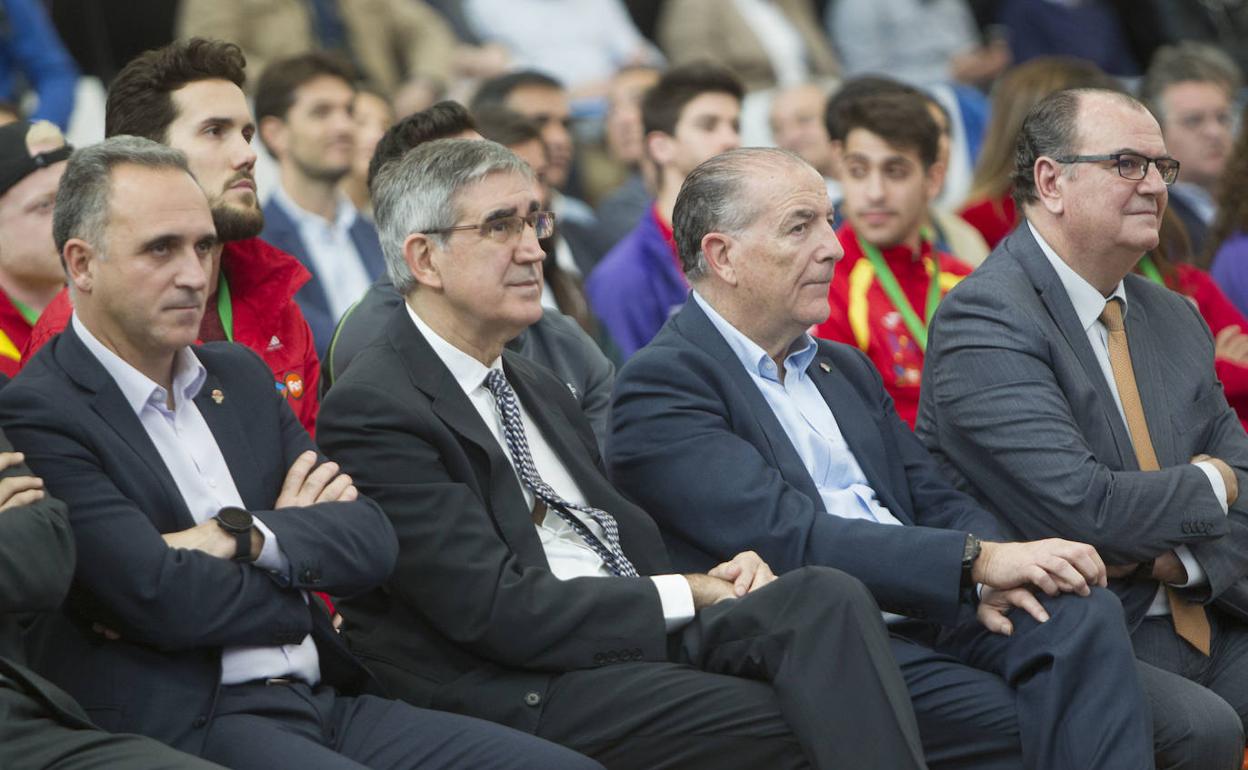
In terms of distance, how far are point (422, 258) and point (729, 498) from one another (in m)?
0.81

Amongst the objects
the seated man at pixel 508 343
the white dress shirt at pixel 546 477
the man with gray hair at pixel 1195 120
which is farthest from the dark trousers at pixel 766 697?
the man with gray hair at pixel 1195 120

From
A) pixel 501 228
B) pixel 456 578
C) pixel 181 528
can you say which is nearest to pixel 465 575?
pixel 456 578

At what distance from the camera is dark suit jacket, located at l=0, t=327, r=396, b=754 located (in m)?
2.85

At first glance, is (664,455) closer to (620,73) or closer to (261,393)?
(261,393)

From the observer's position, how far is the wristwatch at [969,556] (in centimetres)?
347

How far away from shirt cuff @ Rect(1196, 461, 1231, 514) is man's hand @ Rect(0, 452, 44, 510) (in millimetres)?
2394

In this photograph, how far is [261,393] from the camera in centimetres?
328

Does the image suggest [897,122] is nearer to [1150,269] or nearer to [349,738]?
[1150,269]

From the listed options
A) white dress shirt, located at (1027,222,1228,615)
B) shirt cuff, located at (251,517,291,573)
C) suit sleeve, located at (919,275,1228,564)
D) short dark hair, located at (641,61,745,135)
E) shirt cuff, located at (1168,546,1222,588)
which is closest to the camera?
shirt cuff, located at (251,517,291,573)

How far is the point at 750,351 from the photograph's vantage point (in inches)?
148

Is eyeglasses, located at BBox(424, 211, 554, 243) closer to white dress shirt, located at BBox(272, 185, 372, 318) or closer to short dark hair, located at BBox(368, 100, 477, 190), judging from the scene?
short dark hair, located at BBox(368, 100, 477, 190)

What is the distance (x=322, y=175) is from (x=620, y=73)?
2.75 m

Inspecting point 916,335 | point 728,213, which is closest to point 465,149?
point 728,213

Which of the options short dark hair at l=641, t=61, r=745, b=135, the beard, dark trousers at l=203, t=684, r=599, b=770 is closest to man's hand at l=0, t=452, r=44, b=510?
dark trousers at l=203, t=684, r=599, b=770
